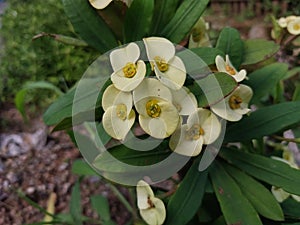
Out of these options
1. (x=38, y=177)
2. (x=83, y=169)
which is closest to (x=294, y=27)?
(x=83, y=169)

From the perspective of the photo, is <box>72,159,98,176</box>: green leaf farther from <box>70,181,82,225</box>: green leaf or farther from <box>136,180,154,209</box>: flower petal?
<box>136,180,154,209</box>: flower petal

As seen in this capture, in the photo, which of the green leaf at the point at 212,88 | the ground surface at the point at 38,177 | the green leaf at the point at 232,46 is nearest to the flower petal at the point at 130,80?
the green leaf at the point at 212,88

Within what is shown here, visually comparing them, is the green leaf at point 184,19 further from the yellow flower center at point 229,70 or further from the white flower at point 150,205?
the white flower at point 150,205

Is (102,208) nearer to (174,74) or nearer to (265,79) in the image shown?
(265,79)

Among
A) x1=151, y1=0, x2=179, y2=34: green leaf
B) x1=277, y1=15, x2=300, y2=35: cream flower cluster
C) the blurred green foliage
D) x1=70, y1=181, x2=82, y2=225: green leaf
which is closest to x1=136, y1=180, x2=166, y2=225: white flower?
x1=151, y1=0, x2=179, y2=34: green leaf

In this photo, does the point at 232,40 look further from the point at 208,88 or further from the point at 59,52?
the point at 59,52

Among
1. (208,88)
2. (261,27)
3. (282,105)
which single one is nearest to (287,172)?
(282,105)
